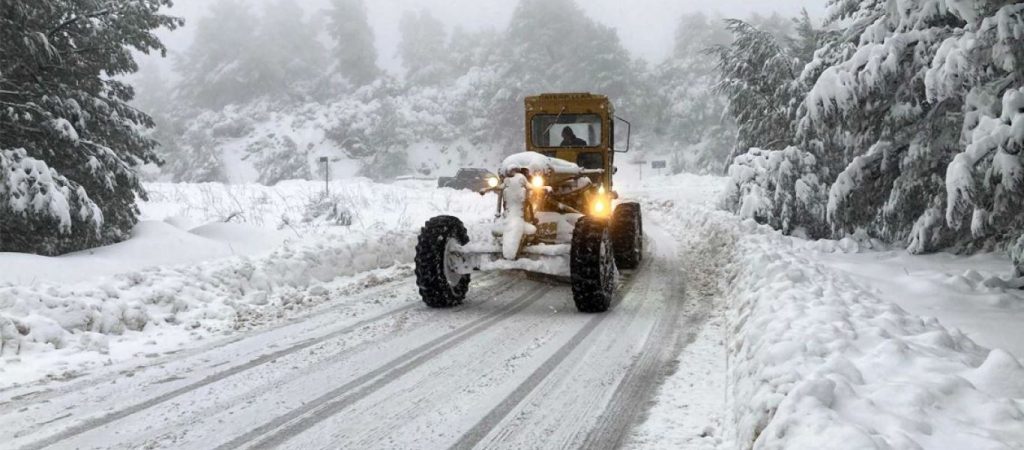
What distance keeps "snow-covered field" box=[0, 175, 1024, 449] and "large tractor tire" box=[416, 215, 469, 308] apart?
0.27 metres

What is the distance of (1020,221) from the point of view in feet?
19.6

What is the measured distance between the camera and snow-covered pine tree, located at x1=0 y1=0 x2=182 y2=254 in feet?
26.1

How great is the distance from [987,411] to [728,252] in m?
7.97

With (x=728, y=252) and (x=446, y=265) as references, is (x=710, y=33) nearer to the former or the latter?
(x=728, y=252)

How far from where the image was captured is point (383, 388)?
4.52 m

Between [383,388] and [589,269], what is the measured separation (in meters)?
2.89

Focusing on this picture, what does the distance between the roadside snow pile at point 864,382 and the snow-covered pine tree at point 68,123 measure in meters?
7.94

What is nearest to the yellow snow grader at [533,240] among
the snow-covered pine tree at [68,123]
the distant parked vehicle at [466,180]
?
the snow-covered pine tree at [68,123]

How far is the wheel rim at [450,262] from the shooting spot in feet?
24.2

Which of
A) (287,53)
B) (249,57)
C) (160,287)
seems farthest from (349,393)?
(287,53)

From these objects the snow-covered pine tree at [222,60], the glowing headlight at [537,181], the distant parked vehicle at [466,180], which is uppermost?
the snow-covered pine tree at [222,60]

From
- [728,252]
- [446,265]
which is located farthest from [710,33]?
[446,265]

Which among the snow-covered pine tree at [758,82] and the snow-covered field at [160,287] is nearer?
the snow-covered field at [160,287]

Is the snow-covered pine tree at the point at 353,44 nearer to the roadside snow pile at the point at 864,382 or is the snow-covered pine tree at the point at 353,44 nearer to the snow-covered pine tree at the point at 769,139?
the snow-covered pine tree at the point at 769,139
